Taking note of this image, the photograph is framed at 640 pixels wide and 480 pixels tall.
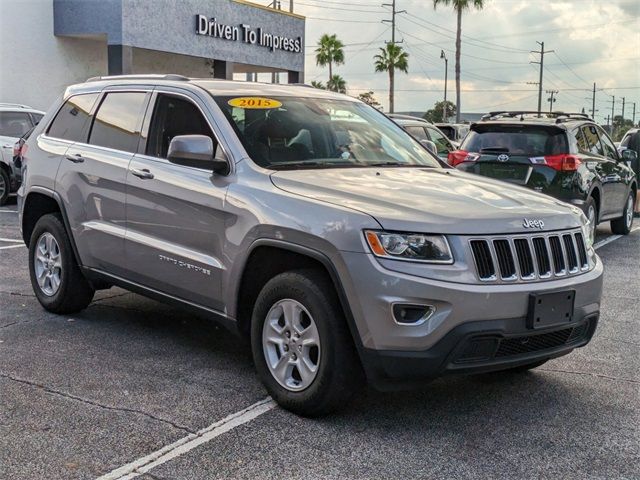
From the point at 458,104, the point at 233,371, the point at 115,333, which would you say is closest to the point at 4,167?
the point at 115,333

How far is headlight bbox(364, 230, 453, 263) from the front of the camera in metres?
3.88

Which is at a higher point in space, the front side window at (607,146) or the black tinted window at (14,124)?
the black tinted window at (14,124)

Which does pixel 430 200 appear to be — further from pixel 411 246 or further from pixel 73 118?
pixel 73 118

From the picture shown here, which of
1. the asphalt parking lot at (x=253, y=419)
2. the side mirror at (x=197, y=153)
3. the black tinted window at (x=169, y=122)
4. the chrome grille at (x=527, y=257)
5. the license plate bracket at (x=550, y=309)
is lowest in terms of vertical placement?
the asphalt parking lot at (x=253, y=419)

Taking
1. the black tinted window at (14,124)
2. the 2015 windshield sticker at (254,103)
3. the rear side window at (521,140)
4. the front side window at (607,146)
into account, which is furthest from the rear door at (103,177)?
the black tinted window at (14,124)

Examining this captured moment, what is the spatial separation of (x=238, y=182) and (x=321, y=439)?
1579 millimetres

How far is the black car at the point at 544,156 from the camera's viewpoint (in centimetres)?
991

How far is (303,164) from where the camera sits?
493 cm

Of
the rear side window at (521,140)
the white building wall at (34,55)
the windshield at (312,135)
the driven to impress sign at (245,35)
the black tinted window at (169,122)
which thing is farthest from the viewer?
the driven to impress sign at (245,35)

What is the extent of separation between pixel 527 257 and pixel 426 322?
69 cm

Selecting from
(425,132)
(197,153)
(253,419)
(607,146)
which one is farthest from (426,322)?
(425,132)

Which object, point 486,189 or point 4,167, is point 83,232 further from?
point 4,167

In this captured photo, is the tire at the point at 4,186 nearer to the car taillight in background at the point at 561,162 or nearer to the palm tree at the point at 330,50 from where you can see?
the car taillight in background at the point at 561,162

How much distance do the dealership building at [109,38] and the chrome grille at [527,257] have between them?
1905 centimetres
